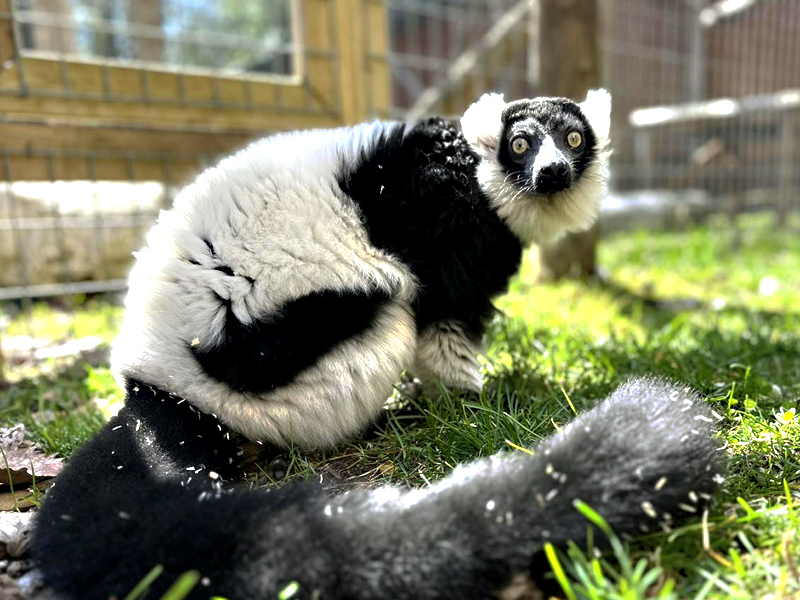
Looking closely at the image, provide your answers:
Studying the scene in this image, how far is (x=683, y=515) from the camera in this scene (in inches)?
70.7

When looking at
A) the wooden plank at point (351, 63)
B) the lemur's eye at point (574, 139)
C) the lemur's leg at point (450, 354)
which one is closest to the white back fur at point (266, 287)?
the lemur's leg at point (450, 354)

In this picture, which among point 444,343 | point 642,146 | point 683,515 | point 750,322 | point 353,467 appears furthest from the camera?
point 642,146

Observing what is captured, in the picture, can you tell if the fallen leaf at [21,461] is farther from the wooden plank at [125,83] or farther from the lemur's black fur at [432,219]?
the wooden plank at [125,83]

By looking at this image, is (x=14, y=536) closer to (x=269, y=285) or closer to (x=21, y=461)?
(x=21, y=461)

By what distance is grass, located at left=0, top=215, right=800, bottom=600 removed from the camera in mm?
1680

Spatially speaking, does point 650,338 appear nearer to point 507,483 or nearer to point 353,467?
point 353,467

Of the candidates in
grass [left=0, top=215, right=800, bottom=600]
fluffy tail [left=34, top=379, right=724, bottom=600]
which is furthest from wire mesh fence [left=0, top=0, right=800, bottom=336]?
fluffy tail [left=34, top=379, right=724, bottom=600]

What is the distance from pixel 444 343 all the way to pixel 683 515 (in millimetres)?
1227

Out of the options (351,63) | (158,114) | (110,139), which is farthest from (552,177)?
(110,139)

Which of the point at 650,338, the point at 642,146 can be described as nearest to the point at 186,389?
the point at 650,338

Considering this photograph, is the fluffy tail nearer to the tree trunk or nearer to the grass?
the grass

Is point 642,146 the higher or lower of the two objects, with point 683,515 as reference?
higher

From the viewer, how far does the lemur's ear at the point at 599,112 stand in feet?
10.1

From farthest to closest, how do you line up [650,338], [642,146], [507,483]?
[642,146] < [650,338] < [507,483]
